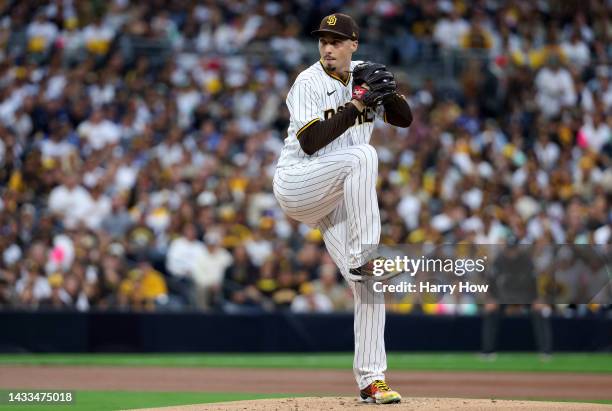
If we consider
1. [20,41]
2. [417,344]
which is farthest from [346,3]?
[417,344]

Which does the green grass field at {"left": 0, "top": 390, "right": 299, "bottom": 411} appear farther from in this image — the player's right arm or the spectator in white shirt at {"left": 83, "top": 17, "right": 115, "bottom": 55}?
the spectator in white shirt at {"left": 83, "top": 17, "right": 115, "bottom": 55}

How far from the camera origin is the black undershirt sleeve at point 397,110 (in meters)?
6.84

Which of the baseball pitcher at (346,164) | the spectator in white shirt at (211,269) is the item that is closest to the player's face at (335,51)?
the baseball pitcher at (346,164)

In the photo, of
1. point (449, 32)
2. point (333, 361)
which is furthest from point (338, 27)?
point (449, 32)

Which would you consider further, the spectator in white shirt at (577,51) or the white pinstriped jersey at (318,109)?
the spectator in white shirt at (577,51)

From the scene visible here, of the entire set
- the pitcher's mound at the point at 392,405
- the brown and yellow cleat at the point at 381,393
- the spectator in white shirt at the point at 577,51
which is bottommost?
the pitcher's mound at the point at 392,405

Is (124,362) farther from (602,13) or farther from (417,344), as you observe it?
(602,13)

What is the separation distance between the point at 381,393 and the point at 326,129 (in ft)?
5.31

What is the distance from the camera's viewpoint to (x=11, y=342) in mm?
14422

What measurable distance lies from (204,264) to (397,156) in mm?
4299

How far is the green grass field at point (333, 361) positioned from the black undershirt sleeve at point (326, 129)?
281 inches

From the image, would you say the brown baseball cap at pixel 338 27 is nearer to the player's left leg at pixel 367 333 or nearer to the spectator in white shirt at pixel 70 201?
the player's left leg at pixel 367 333

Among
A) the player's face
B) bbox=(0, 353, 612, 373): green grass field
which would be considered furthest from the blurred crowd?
the player's face

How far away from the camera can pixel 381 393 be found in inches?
264
